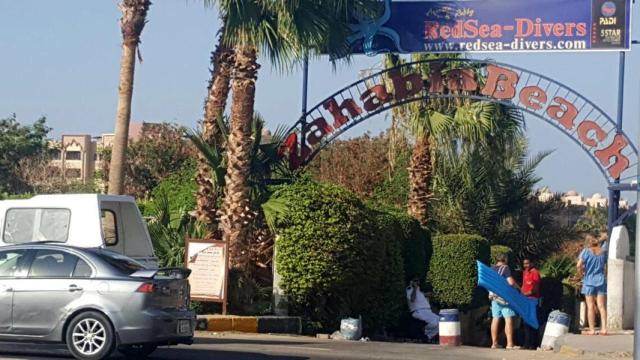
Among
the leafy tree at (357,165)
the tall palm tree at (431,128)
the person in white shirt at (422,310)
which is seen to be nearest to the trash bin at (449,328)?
the person in white shirt at (422,310)

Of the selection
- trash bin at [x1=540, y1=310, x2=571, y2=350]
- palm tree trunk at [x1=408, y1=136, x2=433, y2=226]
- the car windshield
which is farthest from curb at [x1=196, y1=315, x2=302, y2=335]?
palm tree trunk at [x1=408, y1=136, x2=433, y2=226]

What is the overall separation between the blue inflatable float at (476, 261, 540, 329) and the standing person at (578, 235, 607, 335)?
1.05 metres

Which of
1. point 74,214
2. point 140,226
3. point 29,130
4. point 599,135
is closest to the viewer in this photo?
point 74,214

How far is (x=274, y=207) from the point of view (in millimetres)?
20641

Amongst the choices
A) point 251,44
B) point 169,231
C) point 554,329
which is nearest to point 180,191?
point 169,231

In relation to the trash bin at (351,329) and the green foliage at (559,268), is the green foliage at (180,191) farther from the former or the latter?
the green foliage at (559,268)

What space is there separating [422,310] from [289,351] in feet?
28.4

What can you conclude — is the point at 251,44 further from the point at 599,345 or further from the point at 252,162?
the point at 599,345

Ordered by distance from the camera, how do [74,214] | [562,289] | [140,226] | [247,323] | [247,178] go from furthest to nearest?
[562,289] → [247,178] → [247,323] → [140,226] → [74,214]

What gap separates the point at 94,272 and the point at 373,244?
9.34 meters

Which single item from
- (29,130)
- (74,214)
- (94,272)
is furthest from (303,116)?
(29,130)

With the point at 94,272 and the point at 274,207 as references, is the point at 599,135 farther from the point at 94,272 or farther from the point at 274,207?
the point at 94,272

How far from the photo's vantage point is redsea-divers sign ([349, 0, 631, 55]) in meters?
25.2

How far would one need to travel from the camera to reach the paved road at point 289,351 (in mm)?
14250
